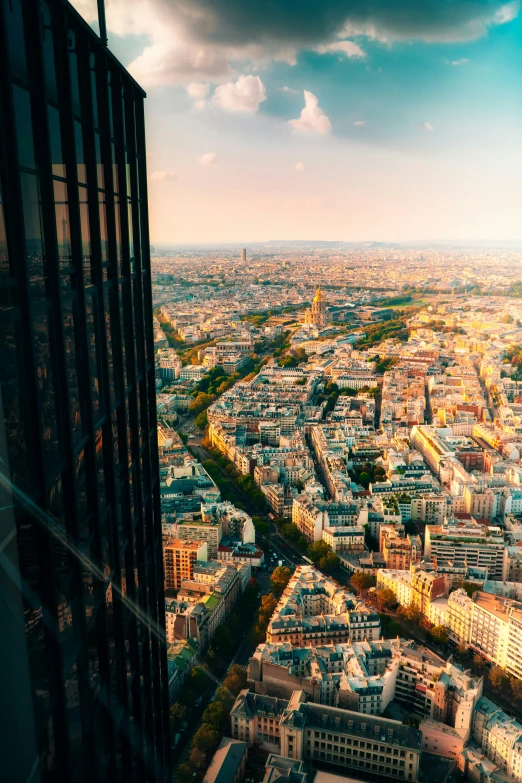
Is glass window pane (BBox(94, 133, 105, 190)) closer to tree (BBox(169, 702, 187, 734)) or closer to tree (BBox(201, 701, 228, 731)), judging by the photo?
tree (BBox(201, 701, 228, 731))

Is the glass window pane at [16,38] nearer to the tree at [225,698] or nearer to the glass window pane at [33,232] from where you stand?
the glass window pane at [33,232]

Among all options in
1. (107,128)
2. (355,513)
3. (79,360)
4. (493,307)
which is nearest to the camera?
(79,360)

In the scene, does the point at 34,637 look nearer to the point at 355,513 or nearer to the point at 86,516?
the point at 86,516

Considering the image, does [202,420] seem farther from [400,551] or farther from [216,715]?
[216,715]

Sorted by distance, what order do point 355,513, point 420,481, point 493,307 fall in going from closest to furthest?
point 355,513, point 420,481, point 493,307

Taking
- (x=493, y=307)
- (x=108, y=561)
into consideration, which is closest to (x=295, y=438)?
(x=108, y=561)

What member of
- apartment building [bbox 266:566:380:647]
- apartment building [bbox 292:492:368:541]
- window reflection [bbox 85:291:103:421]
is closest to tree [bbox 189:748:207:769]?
apartment building [bbox 266:566:380:647]

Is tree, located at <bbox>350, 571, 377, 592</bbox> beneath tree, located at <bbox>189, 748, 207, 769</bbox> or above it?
beneath

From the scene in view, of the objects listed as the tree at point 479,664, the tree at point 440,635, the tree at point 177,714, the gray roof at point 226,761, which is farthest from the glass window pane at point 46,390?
the tree at point 440,635
